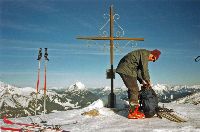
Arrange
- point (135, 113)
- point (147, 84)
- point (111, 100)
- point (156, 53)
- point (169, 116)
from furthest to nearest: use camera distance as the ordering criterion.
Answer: point (111, 100), point (156, 53), point (147, 84), point (135, 113), point (169, 116)

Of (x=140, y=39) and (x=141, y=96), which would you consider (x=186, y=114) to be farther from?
(x=140, y=39)

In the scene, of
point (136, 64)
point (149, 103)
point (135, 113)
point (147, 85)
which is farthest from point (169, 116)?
point (136, 64)

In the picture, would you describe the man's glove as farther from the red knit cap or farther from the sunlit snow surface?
the sunlit snow surface

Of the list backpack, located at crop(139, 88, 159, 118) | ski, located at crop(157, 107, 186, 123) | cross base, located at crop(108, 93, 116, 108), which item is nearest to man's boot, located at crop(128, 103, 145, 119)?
backpack, located at crop(139, 88, 159, 118)

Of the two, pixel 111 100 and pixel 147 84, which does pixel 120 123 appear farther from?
pixel 111 100

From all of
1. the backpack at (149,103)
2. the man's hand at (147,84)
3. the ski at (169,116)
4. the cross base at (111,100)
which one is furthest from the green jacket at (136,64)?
the cross base at (111,100)

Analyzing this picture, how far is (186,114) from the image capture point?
12.2m

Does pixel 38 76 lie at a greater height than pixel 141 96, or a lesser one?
greater

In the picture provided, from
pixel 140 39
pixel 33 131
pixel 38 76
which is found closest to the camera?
pixel 33 131

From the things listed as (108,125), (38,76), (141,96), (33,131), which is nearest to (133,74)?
(141,96)

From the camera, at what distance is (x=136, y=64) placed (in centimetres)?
1216

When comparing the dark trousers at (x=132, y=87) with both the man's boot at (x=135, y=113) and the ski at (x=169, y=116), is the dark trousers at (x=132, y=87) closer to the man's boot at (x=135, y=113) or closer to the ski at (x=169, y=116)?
the man's boot at (x=135, y=113)

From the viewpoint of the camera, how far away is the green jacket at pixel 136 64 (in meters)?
11.6

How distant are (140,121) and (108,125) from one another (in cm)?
129
